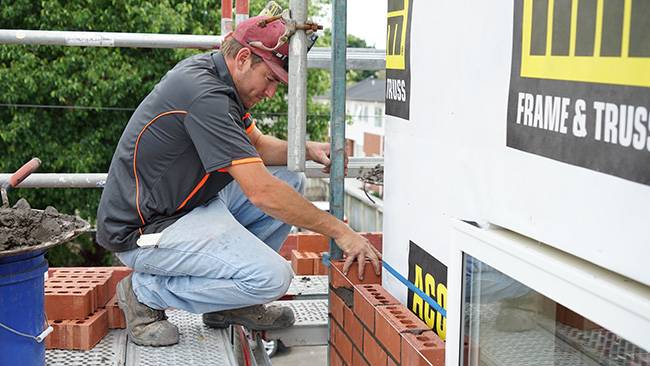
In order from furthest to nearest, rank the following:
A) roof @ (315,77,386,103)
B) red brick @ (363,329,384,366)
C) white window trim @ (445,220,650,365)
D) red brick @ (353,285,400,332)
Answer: roof @ (315,77,386,103) → red brick @ (353,285,400,332) → red brick @ (363,329,384,366) → white window trim @ (445,220,650,365)

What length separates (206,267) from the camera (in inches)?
129

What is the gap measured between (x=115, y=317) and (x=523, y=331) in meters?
2.26

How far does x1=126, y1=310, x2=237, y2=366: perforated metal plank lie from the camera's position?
3.25m

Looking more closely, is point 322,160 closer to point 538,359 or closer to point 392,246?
point 392,246

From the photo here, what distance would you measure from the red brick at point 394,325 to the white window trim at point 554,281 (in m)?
0.28

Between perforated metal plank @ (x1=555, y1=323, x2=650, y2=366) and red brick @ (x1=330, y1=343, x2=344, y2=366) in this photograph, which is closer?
perforated metal plank @ (x1=555, y1=323, x2=650, y2=366)

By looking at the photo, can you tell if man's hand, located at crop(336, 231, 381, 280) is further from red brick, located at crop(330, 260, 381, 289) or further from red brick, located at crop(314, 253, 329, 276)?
red brick, located at crop(314, 253, 329, 276)

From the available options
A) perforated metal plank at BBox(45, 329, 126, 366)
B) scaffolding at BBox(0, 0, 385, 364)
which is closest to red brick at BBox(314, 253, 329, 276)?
scaffolding at BBox(0, 0, 385, 364)

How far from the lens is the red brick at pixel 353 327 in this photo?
2.90 metres

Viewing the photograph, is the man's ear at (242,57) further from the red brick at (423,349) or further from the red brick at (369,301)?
the red brick at (423,349)

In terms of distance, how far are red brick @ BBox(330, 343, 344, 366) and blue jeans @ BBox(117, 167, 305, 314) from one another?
1.12ft

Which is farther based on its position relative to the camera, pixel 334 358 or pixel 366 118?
pixel 366 118

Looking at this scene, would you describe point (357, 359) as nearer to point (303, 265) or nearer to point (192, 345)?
point (192, 345)

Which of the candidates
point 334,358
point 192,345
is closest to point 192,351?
point 192,345
